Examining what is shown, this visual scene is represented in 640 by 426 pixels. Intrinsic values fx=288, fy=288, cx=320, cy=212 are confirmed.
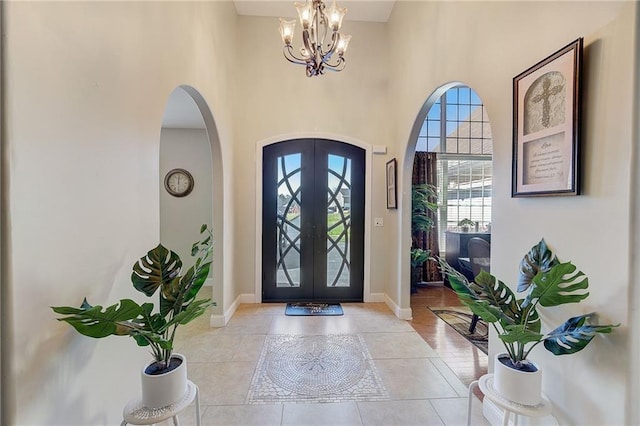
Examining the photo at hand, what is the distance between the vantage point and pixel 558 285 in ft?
4.15

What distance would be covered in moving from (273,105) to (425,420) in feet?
12.7

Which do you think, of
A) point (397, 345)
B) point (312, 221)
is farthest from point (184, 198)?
point (397, 345)

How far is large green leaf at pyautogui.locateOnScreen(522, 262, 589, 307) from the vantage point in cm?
121

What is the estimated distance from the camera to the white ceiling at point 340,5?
12.5 ft

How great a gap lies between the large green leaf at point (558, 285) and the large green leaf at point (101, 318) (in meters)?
1.68

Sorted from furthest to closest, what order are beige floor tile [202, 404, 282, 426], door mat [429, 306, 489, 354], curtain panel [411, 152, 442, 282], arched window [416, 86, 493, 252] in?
arched window [416, 86, 493, 252], curtain panel [411, 152, 442, 282], door mat [429, 306, 489, 354], beige floor tile [202, 404, 282, 426]

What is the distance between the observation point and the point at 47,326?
3.59 feet

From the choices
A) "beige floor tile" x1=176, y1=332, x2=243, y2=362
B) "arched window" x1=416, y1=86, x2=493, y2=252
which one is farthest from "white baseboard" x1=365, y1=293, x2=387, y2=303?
"beige floor tile" x1=176, y1=332, x2=243, y2=362

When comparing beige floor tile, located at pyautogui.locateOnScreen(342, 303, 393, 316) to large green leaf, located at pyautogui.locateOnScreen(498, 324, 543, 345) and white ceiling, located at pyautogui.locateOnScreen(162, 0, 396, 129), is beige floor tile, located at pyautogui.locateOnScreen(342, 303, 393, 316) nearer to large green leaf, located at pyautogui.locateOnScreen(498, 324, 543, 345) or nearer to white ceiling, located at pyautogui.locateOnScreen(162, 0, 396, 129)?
large green leaf, located at pyautogui.locateOnScreen(498, 324, 543, 345)

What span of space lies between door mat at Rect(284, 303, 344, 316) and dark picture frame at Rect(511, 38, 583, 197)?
8.96ft

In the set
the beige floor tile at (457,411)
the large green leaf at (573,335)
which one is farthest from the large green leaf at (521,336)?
the beige floor tile at (457,411)

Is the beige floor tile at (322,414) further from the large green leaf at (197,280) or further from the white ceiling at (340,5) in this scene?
the white ceiling at (340,5)

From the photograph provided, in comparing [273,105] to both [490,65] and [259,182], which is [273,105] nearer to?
[259,182]

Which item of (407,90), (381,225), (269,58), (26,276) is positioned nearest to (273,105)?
(269,58)
